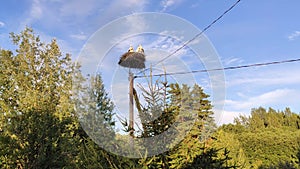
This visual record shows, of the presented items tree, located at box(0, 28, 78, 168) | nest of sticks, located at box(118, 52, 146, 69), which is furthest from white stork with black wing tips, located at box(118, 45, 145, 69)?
tree, located at box(0, 28, 78, 168)

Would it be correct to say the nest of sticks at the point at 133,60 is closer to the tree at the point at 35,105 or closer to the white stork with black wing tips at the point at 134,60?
the white stork with black wing tips at the point at 134,60

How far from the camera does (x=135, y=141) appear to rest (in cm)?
353

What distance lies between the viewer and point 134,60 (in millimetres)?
3418

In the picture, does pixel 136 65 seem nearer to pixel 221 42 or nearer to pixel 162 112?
pixel 162 112

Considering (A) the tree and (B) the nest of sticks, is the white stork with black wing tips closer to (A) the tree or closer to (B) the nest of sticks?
(B) the nest of sticks

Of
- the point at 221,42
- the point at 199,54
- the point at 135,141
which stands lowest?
the point at 135,141

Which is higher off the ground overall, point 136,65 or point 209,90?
point 136,65

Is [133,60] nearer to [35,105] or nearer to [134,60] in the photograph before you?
[134,60]

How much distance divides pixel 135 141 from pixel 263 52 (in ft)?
10.8

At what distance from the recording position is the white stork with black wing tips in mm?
3395

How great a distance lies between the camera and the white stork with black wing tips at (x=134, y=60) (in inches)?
134

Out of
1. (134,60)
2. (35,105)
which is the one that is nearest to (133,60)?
(134,60)

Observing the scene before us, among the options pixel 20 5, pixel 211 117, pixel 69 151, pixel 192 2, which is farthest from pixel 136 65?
pixel 20 5

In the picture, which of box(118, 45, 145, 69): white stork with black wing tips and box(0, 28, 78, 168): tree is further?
box(0, 28, 78, 168): tree
